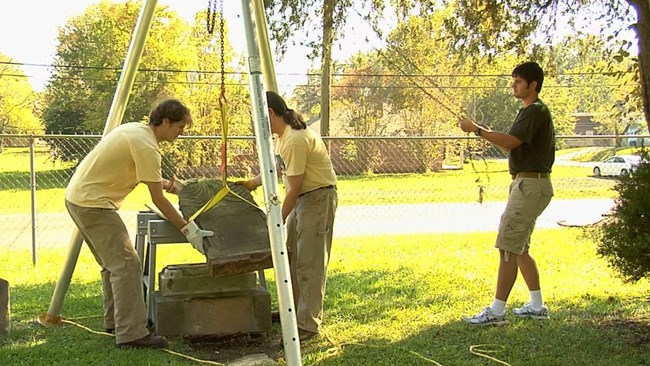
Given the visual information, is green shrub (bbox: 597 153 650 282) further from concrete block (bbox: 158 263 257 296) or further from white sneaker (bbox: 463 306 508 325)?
concrete block (bbox: 158 263 257 296)

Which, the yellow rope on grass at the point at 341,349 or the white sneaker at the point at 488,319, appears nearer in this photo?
the yellow rope on grass at the point at 341,349

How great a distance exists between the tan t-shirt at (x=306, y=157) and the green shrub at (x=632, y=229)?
200 cm

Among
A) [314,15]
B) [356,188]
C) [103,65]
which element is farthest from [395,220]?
[103,65]

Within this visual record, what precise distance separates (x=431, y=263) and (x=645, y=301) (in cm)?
251

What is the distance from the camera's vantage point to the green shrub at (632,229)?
428 centimetres

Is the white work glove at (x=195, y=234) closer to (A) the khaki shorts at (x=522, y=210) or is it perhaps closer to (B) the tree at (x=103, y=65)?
(A) the khaki shorts at (x=522, y=210)

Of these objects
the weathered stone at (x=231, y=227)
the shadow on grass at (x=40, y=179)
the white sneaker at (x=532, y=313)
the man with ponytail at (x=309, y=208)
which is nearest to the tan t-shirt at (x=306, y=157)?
the man with ponytail at (x=309, y=208)

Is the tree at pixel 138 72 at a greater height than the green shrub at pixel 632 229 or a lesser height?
greater

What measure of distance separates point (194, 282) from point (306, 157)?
1.22 metres

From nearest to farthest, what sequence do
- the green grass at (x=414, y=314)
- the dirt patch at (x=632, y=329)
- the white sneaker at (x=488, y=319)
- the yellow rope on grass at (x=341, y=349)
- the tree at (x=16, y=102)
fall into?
the yellow rope on grass at (x=341, y=349), the green grass at (x=414, y=314), the dirt patch at (x=632, y=329), the white sneaker at (x=488, y=319), the tree at (x=16, y=102)

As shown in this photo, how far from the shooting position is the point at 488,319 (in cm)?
491

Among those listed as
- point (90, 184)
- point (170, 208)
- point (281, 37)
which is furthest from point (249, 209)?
point (281, 37)

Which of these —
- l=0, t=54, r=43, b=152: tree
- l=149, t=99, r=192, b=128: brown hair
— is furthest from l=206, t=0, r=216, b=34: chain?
l=0, t=54, r=43, b=152: tree

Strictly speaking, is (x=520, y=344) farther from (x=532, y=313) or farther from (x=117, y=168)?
(x=117, y=168)
